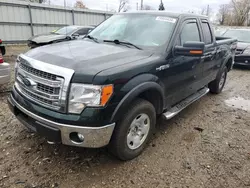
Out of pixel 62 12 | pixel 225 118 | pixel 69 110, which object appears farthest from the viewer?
pixel 62 12

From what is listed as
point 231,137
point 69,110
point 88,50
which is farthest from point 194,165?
point 88,50

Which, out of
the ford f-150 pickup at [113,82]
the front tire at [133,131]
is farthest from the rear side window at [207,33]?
the front tire at [133,131]

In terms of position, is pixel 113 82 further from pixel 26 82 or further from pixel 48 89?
pixel 26 82

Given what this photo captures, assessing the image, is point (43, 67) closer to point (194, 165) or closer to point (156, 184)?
point (156, 184)

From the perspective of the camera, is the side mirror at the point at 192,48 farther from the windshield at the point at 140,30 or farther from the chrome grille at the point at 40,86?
the chrome grille at the point at 40,86

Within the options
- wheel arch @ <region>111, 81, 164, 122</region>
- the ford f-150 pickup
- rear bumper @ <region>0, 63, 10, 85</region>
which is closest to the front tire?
the ford f-150 pickup

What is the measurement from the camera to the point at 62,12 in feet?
52.2

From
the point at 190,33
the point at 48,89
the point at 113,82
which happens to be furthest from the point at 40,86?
the point at 190,33

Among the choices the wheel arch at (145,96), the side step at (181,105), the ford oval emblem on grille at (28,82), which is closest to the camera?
the wheel arch at (145,96)

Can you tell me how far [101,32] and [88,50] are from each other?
1.07 m

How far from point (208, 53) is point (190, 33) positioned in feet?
2.53

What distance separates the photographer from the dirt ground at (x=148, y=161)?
255cm

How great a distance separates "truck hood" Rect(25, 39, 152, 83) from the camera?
2.32m

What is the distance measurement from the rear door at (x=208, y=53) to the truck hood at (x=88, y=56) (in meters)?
1.84
